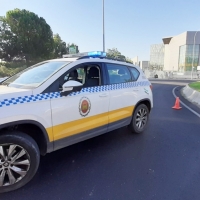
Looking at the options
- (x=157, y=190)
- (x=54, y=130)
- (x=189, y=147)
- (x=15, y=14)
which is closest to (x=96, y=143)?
(x=54, y=130)

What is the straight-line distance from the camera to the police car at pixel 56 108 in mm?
2316

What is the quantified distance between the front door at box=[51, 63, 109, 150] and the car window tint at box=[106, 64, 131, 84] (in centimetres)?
28

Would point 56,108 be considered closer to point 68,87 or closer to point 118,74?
point 68,87

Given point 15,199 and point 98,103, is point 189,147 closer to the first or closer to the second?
point 98,103

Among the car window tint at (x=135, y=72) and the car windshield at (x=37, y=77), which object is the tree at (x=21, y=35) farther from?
the car windshield at (x=37, y=77)

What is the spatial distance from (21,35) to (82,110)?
26.8 m

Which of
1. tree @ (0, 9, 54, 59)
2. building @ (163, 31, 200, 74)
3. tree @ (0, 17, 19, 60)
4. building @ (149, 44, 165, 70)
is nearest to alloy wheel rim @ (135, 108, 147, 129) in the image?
tree @ (0, 9, 54, 59)

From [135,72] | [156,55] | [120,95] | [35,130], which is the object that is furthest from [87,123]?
[156,55]

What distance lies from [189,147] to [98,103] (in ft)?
7.33

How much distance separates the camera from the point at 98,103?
3.26 m

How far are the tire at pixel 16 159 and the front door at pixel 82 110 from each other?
41 cm

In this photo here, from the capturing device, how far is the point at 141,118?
4.59 m

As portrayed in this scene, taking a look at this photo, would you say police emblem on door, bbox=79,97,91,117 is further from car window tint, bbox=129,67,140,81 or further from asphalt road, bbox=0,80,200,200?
car window tint, bbox=129,67,140,81

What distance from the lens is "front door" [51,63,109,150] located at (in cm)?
272
